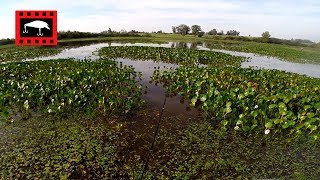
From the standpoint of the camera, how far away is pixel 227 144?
23.2 feet

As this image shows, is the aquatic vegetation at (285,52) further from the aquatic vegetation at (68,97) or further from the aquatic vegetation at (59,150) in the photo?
the aquatic vegetation at (59,150)

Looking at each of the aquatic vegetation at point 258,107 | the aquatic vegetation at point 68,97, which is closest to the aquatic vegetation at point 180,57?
the aquatic vegetation at point 258,107

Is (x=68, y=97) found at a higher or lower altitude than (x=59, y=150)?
higher

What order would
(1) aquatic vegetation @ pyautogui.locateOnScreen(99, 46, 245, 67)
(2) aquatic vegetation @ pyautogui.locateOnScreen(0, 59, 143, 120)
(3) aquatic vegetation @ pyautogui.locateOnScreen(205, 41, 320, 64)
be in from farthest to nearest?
(3) aquatic vegetation @ pyautogui.locateOnScreen(205, 41, 320, 64)
(1) aquatic vegetation @ pyautogui.locateOnScreen(99, 46, 245, 67)
(2) aquatic vegetation @ pyautogui.locateOnScreen(0, 59, 143, 120)

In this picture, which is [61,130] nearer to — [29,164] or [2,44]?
[29,164]

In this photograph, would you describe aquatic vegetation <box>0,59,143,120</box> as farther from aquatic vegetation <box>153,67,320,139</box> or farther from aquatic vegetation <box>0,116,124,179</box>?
aquatic vegetation <box>153,67,320,139</box>

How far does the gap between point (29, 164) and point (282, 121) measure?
6.48 m

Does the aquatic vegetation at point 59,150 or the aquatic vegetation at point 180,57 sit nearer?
the aquatic vegetation at point 59,150

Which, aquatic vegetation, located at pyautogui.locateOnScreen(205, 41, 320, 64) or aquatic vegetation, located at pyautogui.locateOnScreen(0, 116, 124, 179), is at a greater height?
aquatic vegetation, located at pyautogui.locateOnScreen(205, 41, 320, 64)

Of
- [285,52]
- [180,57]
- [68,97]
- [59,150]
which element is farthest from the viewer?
[285,52]

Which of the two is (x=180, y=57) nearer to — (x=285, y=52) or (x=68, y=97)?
(x=68, y=97)

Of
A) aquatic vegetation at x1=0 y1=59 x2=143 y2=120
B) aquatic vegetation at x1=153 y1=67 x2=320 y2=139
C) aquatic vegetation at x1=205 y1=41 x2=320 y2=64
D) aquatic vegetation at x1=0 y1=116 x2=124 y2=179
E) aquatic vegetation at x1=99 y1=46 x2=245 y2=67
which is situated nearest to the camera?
aquatic vegetation at x1=0 y1=116 x2=124 y2=179

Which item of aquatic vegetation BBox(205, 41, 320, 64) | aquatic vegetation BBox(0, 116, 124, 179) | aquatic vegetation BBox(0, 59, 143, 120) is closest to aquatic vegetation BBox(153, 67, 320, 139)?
aquatic vegetation BBox(0, 59, 143, 120)

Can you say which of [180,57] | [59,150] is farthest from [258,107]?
[180,57]
